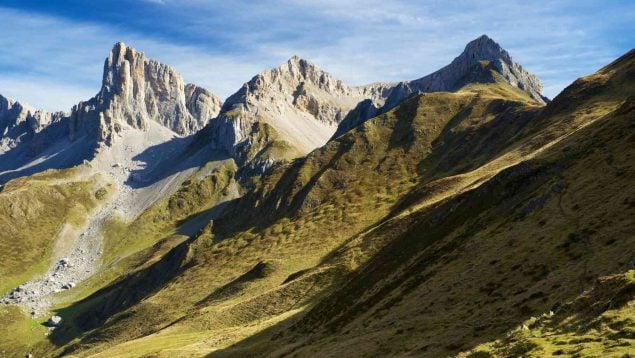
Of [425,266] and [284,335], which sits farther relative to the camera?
[284,335]

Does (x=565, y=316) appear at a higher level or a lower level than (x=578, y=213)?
lower

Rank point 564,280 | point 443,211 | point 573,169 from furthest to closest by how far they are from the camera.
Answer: point 443,211 < point 573,169 < point 564,280

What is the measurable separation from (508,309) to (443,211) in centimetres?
4905

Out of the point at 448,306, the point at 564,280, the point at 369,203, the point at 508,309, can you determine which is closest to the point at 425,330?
the point at 448,306

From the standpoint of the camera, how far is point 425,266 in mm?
70438

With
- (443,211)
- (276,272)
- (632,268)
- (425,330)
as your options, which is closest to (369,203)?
(276,272)

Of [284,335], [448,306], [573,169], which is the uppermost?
[573,169]

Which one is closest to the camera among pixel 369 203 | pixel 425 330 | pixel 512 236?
pixel 425 330

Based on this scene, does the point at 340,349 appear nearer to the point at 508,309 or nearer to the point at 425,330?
the point at 425,330

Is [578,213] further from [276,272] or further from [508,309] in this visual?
[276,272]

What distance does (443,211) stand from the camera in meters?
91.2

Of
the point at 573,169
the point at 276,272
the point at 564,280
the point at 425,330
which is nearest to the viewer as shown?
the point at 564,280

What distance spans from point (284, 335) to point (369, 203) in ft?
363

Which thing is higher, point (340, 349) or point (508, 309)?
point (508, 309)
